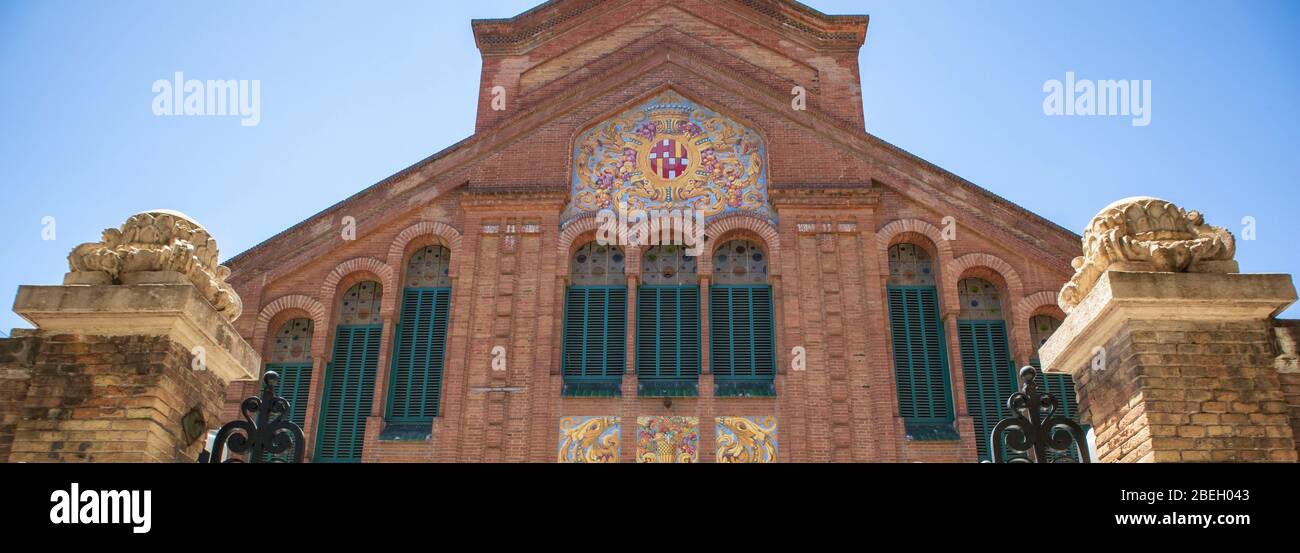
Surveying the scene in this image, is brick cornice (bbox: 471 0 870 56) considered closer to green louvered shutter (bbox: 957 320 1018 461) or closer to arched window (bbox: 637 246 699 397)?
arched window (bbox: 637 246 699 397)

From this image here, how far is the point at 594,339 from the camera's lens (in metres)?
17.8

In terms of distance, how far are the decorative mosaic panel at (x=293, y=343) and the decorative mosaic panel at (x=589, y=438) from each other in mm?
4487

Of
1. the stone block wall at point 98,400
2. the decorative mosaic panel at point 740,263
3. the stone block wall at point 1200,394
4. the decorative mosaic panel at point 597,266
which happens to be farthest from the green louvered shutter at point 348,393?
the stone block wall at point 1200,394

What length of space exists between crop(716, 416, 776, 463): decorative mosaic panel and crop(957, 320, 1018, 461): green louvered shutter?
3.07 m

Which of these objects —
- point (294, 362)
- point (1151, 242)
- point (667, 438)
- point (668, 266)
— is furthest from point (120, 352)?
point (668, 266)

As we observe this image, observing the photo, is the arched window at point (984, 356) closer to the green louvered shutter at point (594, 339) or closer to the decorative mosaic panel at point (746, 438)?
the decorative mosaic panel at point (746, 438)

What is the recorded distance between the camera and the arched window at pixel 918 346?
17.0m

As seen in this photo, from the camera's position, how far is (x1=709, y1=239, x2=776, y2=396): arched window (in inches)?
681

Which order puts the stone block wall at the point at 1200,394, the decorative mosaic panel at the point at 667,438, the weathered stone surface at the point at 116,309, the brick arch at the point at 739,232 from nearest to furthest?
the stone block wall at the point at 1200,394
the weathered stone surface at the point at 116,309
the decorative mosaic panel at the point at 667,438
the brick arch at the point at 739,232

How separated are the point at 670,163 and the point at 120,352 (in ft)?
40.3

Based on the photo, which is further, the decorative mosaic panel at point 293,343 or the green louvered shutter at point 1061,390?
the decorative mosaic panel at point 293,343

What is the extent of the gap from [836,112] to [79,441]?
16191 millimetres

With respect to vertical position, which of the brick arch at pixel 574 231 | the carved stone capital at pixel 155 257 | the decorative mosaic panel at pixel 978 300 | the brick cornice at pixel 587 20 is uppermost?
the brick cornice at pixel 587 20

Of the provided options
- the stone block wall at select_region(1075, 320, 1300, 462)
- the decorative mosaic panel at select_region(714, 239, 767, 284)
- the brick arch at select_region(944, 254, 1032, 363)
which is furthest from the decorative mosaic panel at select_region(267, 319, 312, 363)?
the stone block wall at select_region(1075, 320, 1300, 462)
